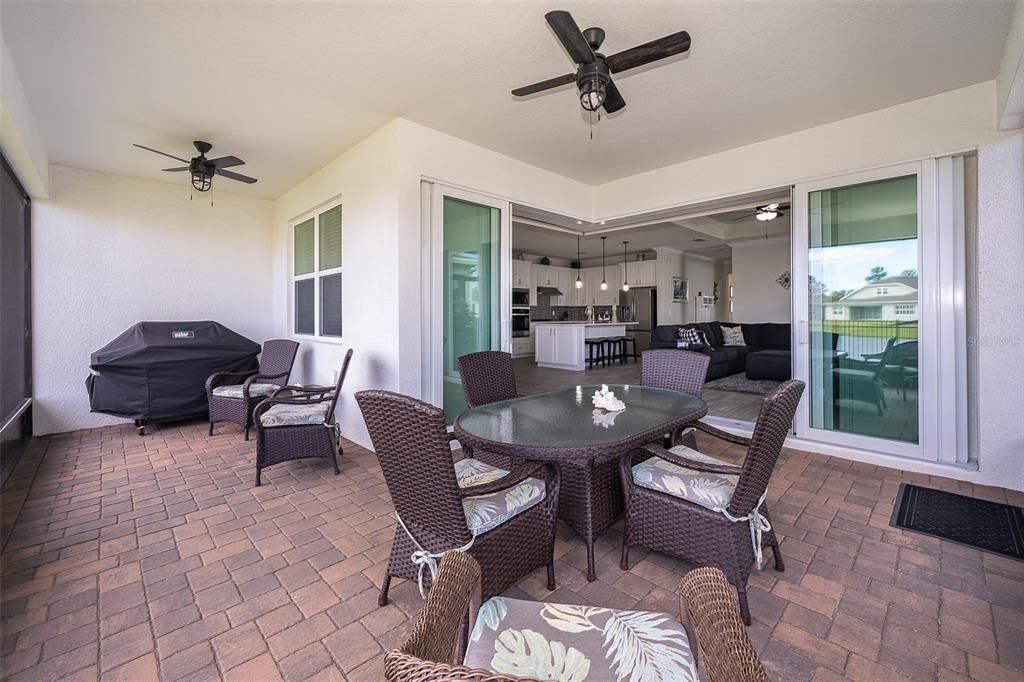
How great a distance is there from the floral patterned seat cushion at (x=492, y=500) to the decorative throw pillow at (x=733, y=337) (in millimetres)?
7631

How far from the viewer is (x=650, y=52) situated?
6.94 feet

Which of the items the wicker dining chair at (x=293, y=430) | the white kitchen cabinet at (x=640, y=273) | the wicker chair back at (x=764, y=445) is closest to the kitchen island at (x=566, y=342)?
the white kitchen cabinet at (x=640, y=273)

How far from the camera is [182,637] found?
1603 millimetres

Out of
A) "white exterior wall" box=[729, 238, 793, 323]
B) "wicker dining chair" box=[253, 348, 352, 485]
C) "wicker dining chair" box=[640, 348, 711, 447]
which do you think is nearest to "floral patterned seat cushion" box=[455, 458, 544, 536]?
"wicker dining chair" box=[640, 348, 711, 447]

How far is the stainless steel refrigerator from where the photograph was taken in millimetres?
10812

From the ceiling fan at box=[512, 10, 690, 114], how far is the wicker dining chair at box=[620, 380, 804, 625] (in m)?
1.69

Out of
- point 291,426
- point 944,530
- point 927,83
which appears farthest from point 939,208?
point 291,426

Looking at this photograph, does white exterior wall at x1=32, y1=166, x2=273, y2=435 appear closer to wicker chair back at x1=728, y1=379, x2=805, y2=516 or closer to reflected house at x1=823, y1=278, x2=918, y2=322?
wicker chair back at x1=728, y1=379, x2=805, y2=516

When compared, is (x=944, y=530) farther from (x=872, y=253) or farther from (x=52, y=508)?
(x=52, y=508)

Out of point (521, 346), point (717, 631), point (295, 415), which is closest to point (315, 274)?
point (295, 415)

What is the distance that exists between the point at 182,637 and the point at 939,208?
509 centimetres

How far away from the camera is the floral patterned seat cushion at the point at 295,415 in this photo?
3055mm

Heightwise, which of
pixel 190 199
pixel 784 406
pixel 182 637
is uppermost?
pixel 190 199

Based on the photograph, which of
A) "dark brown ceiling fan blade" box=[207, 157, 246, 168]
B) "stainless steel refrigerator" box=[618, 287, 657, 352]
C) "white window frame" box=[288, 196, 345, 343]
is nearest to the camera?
"dark brown ceiling fan blade" box=[207, 157, 246, 168]
